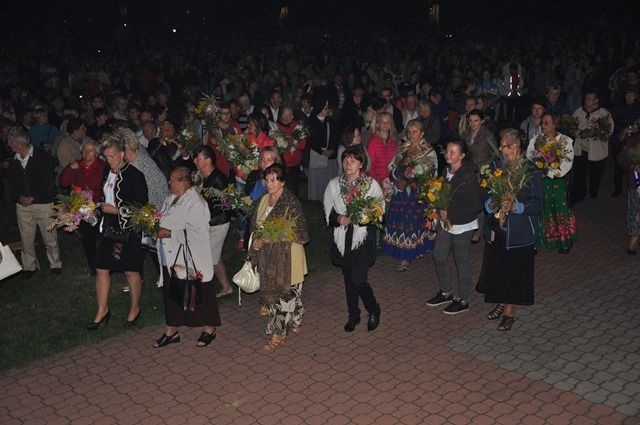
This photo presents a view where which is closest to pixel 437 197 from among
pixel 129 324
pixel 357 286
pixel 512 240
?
pixel 512 240

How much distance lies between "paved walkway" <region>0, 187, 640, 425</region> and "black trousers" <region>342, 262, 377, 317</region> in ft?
0.91

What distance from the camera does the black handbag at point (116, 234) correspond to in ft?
25.0

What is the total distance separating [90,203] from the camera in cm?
773

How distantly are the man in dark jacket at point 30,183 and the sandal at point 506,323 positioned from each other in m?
5.87

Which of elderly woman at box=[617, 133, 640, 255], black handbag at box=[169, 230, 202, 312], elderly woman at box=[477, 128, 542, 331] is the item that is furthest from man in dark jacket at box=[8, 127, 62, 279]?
elderly woman at box=[617, 133, 640, 255]

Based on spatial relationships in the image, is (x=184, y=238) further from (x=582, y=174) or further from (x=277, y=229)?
(x=582, y=174)

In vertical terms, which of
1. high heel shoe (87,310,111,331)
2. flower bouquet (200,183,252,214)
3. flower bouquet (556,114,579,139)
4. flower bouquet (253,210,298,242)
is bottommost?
high heel shoe (87,310,111,331)

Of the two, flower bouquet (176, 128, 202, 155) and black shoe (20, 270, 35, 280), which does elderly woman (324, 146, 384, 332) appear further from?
black shoe (20, 270, 35, 280)

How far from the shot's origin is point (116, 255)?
25.1 feet

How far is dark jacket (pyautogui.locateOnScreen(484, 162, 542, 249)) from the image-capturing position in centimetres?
729

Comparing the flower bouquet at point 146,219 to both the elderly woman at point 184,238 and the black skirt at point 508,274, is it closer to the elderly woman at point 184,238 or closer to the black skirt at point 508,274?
the elderly woman at point 184,238

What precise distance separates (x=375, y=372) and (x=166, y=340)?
227 cm

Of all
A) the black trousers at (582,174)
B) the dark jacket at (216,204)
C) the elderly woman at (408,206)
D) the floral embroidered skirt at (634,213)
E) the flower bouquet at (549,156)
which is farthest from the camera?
the black trousers at (582,174)

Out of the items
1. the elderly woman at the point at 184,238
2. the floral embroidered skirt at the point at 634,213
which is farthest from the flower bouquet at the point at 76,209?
the floral embroidered skirt at the point at 634,213
